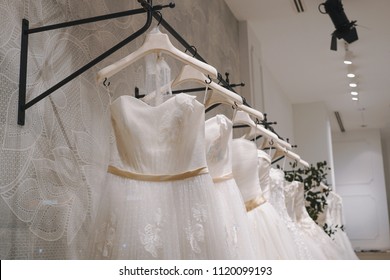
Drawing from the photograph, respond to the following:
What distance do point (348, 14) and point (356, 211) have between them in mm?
945

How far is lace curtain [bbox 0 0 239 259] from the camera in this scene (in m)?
1.07

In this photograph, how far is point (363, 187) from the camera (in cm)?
194

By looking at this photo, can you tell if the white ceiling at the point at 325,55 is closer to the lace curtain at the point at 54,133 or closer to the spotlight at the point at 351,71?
the spotlight at the point at 351,71

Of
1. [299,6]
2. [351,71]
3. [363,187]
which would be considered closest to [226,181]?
[363,187]

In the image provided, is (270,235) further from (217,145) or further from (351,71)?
(351,71)

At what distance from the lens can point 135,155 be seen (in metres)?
1.06

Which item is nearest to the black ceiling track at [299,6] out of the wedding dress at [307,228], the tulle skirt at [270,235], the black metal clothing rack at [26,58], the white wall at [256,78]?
the white wall at [256,78]

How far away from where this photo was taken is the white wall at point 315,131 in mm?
2203

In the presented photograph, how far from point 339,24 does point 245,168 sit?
3.50 feet

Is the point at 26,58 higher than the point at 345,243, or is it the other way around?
the point at 26,58

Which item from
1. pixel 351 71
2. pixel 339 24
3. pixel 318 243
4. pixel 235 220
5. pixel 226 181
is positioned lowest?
pixel 318 243

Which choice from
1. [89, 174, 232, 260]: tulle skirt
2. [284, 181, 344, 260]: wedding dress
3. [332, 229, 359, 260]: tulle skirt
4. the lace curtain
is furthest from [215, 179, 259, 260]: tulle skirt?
[284, 181, 344, 260]: wedding dress

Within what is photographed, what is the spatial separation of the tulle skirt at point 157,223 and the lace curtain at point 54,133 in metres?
0.19

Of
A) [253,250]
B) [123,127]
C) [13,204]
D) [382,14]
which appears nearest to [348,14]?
[382,14]
